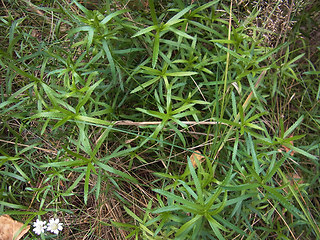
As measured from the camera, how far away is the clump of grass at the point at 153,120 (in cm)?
191

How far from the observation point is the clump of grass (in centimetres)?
191

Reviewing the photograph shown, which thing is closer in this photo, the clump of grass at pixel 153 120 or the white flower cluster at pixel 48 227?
the clump of grass at pixel 153 120

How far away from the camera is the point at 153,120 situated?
7.41 ft

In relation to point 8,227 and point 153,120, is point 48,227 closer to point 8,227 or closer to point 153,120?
→ point 8,227

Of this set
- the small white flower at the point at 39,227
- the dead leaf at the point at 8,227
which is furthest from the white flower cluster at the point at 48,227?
the dead leaf at the point at 8,227

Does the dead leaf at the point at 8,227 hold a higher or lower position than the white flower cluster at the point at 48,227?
lower

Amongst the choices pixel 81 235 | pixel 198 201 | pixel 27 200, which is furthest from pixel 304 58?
pixel 27 200

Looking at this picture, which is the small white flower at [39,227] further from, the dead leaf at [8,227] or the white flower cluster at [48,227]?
the dead leaf at [8,227]

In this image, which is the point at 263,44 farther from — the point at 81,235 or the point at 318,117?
the point at 81,235

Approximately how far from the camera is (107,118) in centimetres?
208

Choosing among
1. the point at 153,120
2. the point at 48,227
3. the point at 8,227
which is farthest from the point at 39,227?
the point at 153,120

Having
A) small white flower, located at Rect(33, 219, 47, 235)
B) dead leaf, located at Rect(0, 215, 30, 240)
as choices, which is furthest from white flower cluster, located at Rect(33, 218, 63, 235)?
dead leaf, located at Rect(0, 215, 30, 240)

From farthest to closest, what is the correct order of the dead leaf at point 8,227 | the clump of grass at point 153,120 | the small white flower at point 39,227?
the dead leaf at point 8,227
the small white flower at point 39,227
the clump of grass at point 153,120

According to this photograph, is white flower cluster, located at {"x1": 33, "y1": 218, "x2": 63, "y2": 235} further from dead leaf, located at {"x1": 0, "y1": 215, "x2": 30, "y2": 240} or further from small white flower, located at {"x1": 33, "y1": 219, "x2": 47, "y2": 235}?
dead leaf, located at {"x1": 0, "y1": 215, "x2": 30, "y2": 240}
